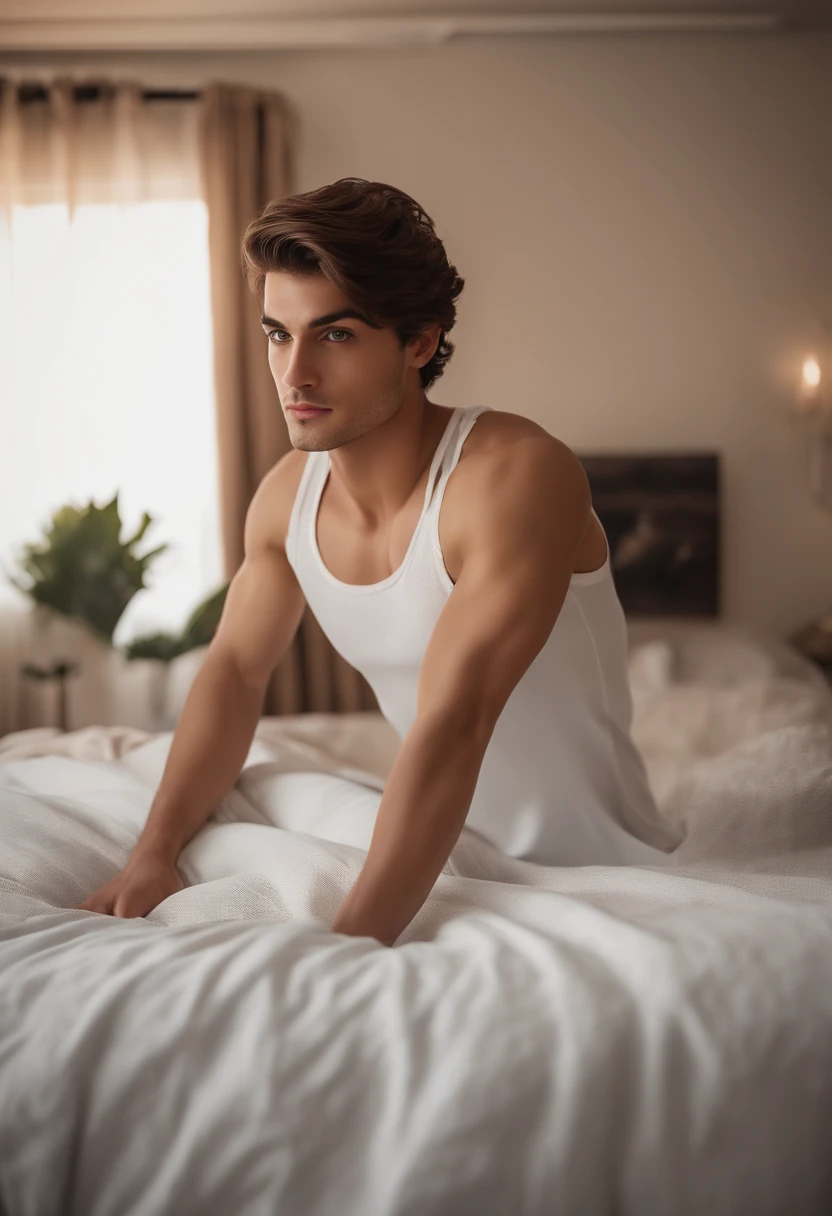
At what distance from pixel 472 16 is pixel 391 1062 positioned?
3816mm

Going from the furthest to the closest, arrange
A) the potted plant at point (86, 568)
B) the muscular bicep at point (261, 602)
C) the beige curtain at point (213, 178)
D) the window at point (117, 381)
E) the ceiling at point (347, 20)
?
the window at point (117, 381)
the beige curtain at point (213, 178)
the ceiling at point (347, 20)
the potted plant at point (86, 568)
the muscular bicep at point (261, 602)

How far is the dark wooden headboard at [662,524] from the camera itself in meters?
3.67

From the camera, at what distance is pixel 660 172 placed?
3.68m

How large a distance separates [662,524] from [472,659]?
2888 millimetres

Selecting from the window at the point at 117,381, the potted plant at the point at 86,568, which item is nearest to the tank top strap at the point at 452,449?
the potted plant at the point at 86,568

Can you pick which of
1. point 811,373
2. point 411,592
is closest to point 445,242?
point 811,373

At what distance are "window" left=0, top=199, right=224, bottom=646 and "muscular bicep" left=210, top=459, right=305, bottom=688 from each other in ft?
7.45

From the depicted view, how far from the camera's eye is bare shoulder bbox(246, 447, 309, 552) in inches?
53.8

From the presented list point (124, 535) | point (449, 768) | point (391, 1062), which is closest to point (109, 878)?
point (449, 768)

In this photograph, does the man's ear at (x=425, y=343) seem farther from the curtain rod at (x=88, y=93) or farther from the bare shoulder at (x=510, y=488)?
the curtain rod at (x=88, y=93)

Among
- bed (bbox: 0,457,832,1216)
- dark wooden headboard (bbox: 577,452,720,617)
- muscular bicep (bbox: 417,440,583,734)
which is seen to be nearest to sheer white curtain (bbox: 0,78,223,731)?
dark wooden headboard (bbox: 577,452,720,617)

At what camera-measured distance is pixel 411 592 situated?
45.9 inches

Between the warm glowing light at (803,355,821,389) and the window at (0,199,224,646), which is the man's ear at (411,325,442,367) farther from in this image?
the warm glowing light at (803,355,821,389)

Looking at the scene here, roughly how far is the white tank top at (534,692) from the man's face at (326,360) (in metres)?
0.12
